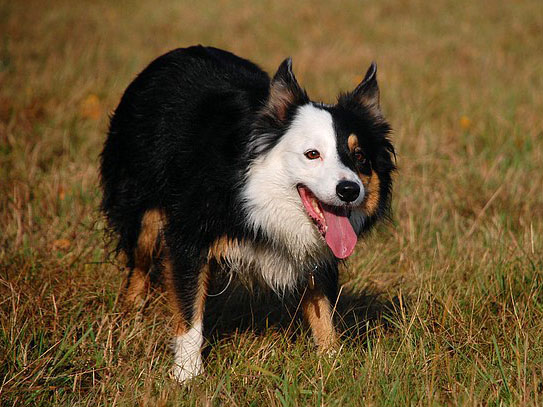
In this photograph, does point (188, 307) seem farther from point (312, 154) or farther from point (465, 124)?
point (465, 124)

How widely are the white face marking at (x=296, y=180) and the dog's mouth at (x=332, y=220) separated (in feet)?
0.12

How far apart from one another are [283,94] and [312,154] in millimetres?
327

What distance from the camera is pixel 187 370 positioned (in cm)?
323

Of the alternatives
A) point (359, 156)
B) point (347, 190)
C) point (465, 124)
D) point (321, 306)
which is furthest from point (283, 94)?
point (465, 124)

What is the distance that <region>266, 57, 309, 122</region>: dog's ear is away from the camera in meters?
3.17

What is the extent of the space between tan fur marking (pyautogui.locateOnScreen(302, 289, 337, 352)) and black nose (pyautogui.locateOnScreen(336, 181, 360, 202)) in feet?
2.28

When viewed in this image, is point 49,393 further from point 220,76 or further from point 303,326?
point 220,76

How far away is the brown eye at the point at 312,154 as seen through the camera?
9.97 feet

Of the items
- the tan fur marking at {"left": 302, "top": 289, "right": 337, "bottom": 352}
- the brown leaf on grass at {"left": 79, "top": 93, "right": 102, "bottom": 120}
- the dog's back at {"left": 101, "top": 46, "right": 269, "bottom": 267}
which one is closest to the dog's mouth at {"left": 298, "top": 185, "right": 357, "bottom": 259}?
the dog's back at {"left": 101, "top": 46, "right": 269, "bottom": 267}

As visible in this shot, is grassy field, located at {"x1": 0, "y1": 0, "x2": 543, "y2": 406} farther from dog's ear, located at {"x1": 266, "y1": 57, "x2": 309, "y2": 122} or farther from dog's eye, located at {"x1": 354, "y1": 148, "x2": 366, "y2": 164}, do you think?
dog's ear, located at {"x1": 266, "y1": 57, "x2": 309, "y2": 122}

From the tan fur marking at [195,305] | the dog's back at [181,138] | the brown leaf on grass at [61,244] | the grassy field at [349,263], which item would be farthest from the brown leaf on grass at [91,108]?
the tan fur marking at [195,305]

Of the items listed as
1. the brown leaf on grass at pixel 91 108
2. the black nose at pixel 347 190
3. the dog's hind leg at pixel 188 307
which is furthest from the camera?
the brown leaf on grass at pixel 91 108

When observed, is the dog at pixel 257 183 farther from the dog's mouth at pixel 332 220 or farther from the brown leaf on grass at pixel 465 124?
the brown leaf on grass at pixel 465 124

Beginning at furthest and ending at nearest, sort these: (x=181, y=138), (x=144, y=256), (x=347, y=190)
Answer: (x=144, y=256) → (x=181, y=138) → (x=347, y=190)
